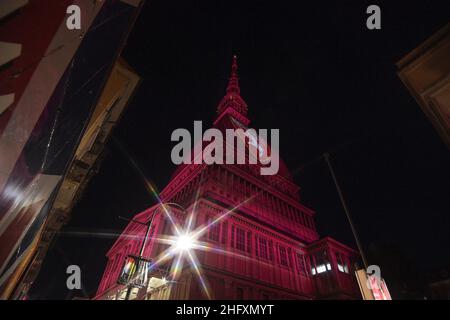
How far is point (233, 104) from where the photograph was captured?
56.8 metres

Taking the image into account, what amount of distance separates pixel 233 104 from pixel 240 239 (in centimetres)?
4247

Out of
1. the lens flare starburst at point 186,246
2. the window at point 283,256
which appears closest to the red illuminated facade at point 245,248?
the window at point 283,256

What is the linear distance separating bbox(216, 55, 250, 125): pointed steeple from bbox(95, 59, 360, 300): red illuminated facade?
86.4 ft

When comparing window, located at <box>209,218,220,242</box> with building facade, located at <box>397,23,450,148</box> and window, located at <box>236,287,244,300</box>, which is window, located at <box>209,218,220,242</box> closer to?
window, located at <box>236,287,244,300</box>

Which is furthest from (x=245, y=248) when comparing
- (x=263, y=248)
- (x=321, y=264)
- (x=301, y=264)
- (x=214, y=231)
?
(x=321, y=264)

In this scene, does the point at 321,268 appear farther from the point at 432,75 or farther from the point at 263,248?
the point at 432,75

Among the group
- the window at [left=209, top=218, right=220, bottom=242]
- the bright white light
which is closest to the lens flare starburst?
the bright white light

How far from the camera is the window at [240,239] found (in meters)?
20.1

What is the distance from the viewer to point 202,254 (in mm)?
17281

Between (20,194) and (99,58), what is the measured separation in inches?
129

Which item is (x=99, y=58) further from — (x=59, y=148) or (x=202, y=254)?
(x=202, y=254)

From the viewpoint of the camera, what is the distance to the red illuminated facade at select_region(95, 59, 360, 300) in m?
17.2

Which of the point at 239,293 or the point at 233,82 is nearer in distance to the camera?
the point at 239,293
